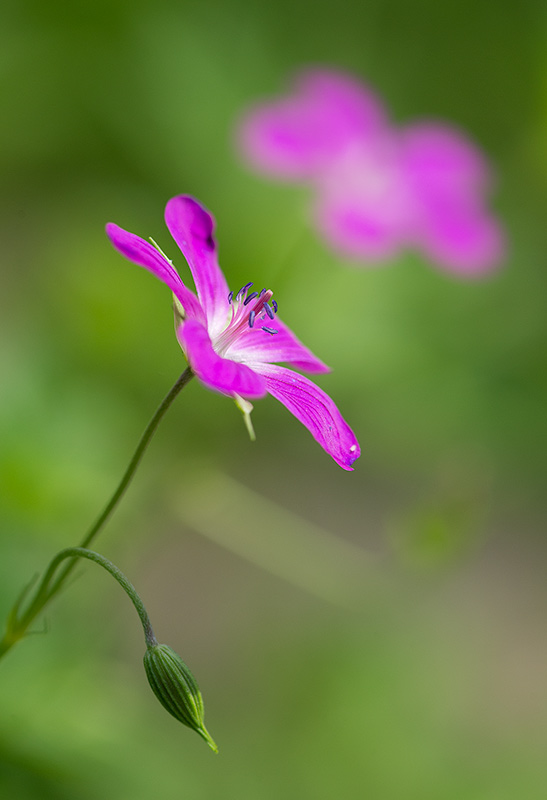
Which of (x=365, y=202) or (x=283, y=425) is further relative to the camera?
(x=283, y=425)

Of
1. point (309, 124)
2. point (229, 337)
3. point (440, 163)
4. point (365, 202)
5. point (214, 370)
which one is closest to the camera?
point (214, 370)

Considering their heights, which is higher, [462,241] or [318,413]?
[462,241]

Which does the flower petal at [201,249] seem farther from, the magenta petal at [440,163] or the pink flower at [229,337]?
the magenta petal at [440,163]

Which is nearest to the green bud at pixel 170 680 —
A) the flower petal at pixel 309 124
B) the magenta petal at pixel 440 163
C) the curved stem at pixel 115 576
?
the curved stem at pixel 115 576

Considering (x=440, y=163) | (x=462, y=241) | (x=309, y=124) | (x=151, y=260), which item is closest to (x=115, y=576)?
(x=151, y=260)

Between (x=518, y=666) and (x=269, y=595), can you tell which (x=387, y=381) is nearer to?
(x=269, y=595)

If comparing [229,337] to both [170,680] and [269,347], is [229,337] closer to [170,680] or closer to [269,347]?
[269,347]

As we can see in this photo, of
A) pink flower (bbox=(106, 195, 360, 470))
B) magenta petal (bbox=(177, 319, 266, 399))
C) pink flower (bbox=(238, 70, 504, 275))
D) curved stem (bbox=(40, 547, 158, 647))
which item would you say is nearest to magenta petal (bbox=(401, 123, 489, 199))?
pink flower (bbox=(238, 70, 504, 275))
